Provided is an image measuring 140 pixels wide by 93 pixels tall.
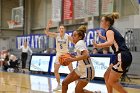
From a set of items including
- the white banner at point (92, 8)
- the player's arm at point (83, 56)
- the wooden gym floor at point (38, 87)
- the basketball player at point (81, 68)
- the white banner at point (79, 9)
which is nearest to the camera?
the player's arm at point (83, 56)

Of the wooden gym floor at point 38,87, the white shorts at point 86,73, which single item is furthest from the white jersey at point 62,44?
the white shorts at point 86,73

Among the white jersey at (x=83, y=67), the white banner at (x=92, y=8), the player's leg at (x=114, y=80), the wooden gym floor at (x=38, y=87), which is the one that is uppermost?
the white banner at (x=92, y=8)

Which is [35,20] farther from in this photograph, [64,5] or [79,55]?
[79,55]

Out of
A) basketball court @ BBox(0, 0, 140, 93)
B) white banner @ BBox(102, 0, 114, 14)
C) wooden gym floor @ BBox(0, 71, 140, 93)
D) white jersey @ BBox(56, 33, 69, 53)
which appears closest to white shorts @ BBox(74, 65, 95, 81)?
basketball court @ BBox(0, 0, 140, 93)

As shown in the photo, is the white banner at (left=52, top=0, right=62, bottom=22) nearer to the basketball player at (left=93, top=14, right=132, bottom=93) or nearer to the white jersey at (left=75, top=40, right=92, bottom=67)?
the white jersey at (left=75, top=40, right=92, bottom=67)

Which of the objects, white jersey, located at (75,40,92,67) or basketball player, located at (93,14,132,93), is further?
white jersey, located at (75,40,92,67)

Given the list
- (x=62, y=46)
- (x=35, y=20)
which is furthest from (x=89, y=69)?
(x=35, y=20)

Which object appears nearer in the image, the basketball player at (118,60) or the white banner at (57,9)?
the basketball player at (118,60)

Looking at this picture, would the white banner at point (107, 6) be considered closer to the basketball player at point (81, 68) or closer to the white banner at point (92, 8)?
the white banner at point (92, 8)

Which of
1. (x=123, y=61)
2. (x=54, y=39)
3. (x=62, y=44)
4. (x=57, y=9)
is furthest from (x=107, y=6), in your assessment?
(x=123, y=61)

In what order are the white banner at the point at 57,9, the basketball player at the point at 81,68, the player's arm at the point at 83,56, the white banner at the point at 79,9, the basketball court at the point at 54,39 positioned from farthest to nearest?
the white banner at the point at 57,9
the white banner at the point at 79,9
the basketball court at the point at 54,39
the basketball player at the point at 81,68
the player's arm at the point at 83,56

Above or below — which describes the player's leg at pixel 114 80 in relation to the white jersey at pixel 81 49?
below

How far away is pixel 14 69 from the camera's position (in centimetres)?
2027

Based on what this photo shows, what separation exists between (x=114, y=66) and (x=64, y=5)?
18.2 meters
